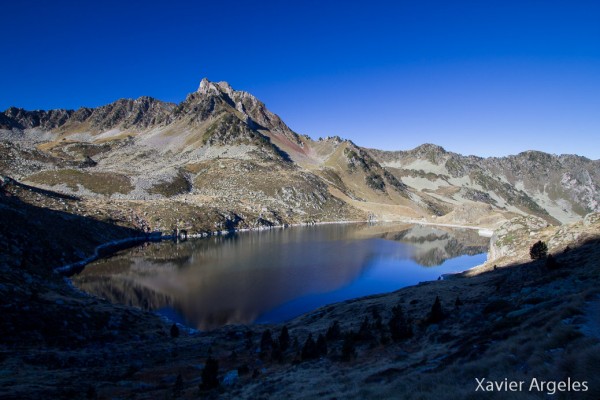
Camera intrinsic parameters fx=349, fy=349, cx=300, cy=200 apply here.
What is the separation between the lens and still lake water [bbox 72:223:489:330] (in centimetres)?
5383

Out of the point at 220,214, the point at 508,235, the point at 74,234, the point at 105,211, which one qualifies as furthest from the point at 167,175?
the point at 508,235

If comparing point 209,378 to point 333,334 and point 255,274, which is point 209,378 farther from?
point 255,274

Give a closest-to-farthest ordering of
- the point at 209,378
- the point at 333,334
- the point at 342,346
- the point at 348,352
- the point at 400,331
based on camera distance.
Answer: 1. the point at 209,378
2. the point at 348,352
3. the point at 400,331
4. the point at 342,346
5. the point at 333,334

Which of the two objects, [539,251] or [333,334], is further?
[539,251]

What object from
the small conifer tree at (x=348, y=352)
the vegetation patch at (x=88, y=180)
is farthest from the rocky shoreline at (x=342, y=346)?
the vegetation patch at (x=88, y=180)

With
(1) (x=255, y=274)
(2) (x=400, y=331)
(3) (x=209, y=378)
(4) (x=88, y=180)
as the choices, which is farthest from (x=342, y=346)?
(4) (x=88, y=180)

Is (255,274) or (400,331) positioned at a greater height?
(400,331)

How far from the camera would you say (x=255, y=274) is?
238ft

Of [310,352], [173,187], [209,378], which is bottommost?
[310,352]

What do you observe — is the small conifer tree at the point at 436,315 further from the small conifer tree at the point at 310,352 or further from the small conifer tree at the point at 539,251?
the small conifer tree at the point at 539,251

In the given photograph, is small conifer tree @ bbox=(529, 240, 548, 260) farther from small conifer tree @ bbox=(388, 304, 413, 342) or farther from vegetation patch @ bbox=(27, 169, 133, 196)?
vegetation patch @ bbox=(27, 169, 133, 196)

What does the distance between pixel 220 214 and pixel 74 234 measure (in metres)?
67.2

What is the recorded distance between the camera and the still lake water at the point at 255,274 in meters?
53.8

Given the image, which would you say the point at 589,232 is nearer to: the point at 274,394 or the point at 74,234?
the point at 274,394
